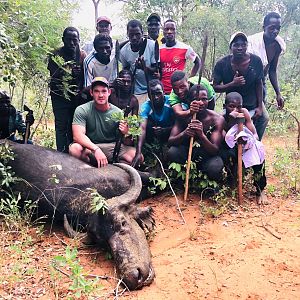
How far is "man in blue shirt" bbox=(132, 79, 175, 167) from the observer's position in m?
5.44

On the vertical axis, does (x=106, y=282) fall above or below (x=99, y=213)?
below

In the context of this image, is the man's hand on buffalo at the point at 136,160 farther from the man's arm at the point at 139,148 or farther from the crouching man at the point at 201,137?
the crouching man at the point at 201,137

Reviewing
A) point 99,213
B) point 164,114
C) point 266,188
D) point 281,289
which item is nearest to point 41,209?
point 99,213

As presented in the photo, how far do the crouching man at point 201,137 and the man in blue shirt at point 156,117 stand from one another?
333 mm

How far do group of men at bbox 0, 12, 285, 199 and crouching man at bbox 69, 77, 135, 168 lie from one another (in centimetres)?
1

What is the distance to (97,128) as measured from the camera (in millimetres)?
5234

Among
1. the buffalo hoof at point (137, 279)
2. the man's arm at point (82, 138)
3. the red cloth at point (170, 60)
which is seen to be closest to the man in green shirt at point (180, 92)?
the red cloth at point (170, 60)

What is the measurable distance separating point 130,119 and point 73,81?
1442mm

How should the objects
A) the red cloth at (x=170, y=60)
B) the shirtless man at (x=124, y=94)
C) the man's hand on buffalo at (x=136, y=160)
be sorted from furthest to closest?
the red cloth at (x=170, y=60) → the shirtless man at (x=124, y=94) → the man's hand on buffalo at (x=136, y=160)

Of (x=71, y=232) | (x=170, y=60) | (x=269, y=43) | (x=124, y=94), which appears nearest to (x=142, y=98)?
(x=124, y=94)

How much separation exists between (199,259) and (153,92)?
8.30 ft

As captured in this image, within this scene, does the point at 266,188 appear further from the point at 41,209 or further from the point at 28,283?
the point at 28,283

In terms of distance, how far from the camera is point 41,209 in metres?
4.52

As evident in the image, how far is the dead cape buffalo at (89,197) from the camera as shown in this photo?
12.0 ft
